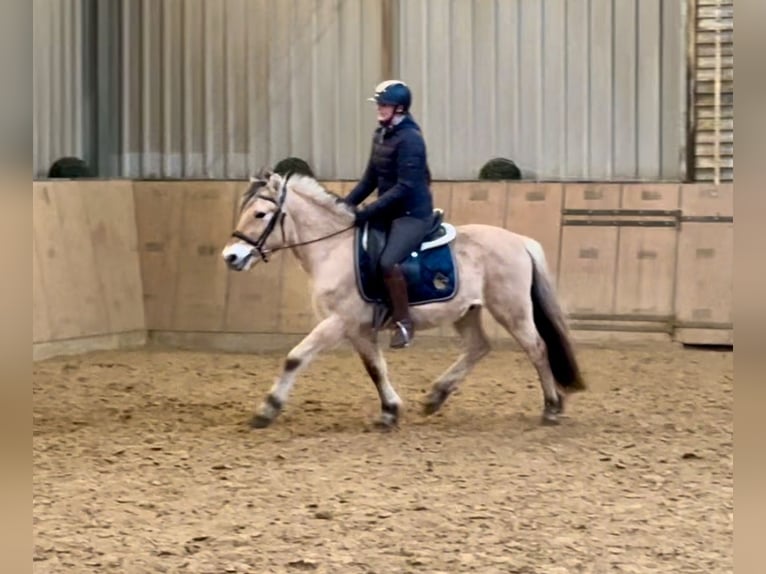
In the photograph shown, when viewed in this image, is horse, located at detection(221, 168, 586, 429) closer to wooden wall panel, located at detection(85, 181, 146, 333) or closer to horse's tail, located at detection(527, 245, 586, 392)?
horse's tail, located at detection(527, 245, 586, 392)

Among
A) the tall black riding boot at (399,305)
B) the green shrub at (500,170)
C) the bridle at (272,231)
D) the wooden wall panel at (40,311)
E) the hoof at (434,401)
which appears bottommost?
the hoof at (434,401)

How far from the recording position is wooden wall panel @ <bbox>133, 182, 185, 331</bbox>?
35.5 ft

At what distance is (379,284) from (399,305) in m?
0.17

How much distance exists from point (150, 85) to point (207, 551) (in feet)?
28.6

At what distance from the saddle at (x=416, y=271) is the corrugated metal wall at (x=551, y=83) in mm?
4909

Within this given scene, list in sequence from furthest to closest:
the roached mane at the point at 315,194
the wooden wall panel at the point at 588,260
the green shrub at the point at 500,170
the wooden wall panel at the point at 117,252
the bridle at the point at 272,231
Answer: the green shrub at the point at 500,170 < the wooden wall panel at the point at 117,252 < the wooden wall panel at the point at 588,260 < the roached mane at the point at 315,194 < the bridle at the point at 272,231

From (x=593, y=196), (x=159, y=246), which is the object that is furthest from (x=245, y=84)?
(x=593, y=196)

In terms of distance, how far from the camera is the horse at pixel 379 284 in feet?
21.1

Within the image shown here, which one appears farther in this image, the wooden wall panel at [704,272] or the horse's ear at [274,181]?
the wooden wall panel at [704,272]

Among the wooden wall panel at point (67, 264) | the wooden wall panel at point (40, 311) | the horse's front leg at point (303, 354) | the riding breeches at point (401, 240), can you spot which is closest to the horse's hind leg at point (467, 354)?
the riding breeches at point (401, 240)

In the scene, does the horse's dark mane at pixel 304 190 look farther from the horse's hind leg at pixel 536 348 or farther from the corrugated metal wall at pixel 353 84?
the corrugated metal wall at pixel 353 84

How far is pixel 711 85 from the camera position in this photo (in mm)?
10570
